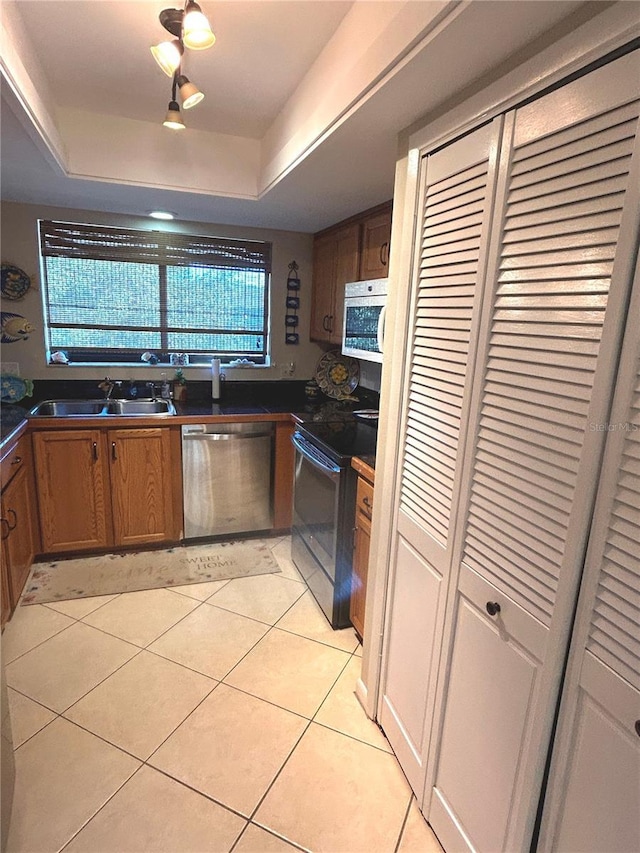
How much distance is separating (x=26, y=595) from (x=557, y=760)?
260 centimetres

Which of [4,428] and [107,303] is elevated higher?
[107,303]

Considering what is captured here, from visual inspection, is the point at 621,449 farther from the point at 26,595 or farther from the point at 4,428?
the point at 26,595

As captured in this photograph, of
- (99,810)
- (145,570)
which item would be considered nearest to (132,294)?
(145,570)

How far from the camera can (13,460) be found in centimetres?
236

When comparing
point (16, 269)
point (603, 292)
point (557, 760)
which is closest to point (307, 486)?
point (557, 760)

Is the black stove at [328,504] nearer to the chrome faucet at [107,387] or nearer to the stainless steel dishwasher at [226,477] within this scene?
the stainless steel dishwasher at [226,477]

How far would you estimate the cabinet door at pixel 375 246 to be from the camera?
244cm

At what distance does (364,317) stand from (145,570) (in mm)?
1972

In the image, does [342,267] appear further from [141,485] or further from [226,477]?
[141,485]

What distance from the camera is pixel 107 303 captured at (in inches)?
130

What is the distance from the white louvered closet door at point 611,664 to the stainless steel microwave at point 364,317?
1464 millimetres

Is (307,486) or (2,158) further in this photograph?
(307,486)

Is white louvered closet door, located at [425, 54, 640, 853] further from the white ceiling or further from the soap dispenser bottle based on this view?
the soap dispenser bottle

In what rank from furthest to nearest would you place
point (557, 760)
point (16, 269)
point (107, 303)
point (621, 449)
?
point (107, 303) → point (16, 269) → point (557, 760) → point (621, 449)
